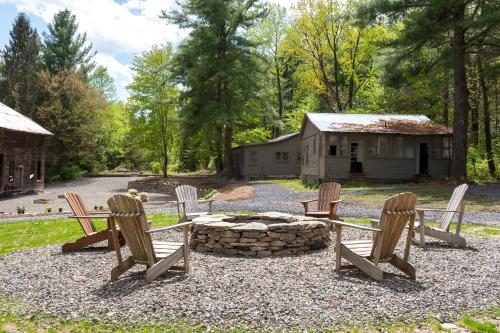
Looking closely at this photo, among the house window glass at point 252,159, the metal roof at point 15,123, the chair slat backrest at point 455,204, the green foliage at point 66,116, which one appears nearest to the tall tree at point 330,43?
the house window glass at point 252,159

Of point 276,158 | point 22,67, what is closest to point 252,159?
point 276,158

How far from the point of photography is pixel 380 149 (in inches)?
942

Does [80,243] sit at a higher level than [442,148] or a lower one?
lower

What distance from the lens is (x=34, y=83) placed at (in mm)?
37594

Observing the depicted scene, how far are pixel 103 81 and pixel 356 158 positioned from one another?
47.1 m

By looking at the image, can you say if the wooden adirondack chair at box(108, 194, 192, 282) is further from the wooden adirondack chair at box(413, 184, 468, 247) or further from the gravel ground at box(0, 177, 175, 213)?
the gravel ground at box(0, 177, 175, 213)

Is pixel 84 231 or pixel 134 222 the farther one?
pixel 84 231

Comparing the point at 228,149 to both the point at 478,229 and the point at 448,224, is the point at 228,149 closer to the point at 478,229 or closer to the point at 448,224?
the point at 478,229

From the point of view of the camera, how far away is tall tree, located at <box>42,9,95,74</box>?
42312 mm

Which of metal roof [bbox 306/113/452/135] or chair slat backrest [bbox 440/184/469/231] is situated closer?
chair slat backrest [bbox 440/184/469/231]

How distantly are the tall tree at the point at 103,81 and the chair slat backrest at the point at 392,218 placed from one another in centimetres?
5681

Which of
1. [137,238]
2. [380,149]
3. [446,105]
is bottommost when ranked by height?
[137,238]

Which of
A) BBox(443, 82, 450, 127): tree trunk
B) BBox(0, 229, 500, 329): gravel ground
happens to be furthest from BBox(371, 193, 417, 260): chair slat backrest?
BBox(443, 82, 450, 127): tree trunk

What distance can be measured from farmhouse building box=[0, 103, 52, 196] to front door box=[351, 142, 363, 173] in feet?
59.3
